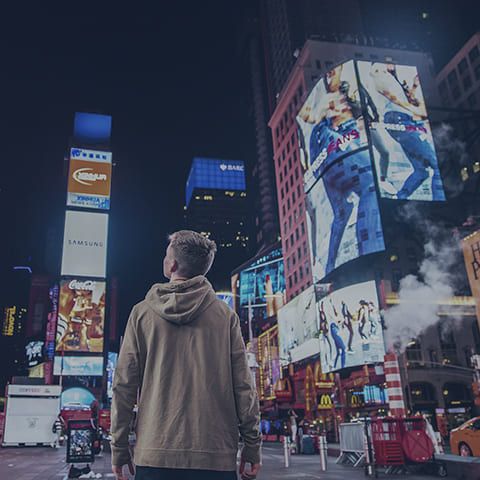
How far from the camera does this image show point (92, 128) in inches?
A: 3216

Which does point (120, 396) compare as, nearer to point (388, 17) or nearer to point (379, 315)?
point (379, 315)

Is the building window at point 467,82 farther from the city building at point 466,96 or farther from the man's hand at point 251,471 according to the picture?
the man's hand at point 251,471

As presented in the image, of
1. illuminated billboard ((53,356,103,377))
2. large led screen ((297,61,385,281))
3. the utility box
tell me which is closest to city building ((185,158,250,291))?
illuminated billboard ((53,356,103,377))

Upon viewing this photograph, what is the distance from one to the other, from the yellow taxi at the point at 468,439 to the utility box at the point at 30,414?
2103cm

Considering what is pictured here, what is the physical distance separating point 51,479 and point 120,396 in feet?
39.6

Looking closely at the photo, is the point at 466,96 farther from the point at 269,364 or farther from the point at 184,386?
the point at 184,386

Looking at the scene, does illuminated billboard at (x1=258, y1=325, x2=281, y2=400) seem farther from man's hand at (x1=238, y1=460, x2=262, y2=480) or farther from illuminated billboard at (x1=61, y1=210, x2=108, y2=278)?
man's hand at (x1=238, y1=460, x2=262, y2=480)

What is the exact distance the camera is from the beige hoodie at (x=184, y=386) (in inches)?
99.7

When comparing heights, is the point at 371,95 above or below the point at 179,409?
above

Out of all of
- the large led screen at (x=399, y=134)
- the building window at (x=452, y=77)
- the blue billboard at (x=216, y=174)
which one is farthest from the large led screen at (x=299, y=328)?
the blue billboard at (x=216, y=174)

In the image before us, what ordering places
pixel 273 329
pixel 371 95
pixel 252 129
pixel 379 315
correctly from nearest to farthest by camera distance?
pixel 379 315 < pixel 371 95 < pixel 273 329 < pixel 252 129

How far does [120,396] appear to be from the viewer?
263 cm

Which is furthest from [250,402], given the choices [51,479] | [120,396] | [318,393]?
[318,393]

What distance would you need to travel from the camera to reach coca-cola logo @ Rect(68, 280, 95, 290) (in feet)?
215
